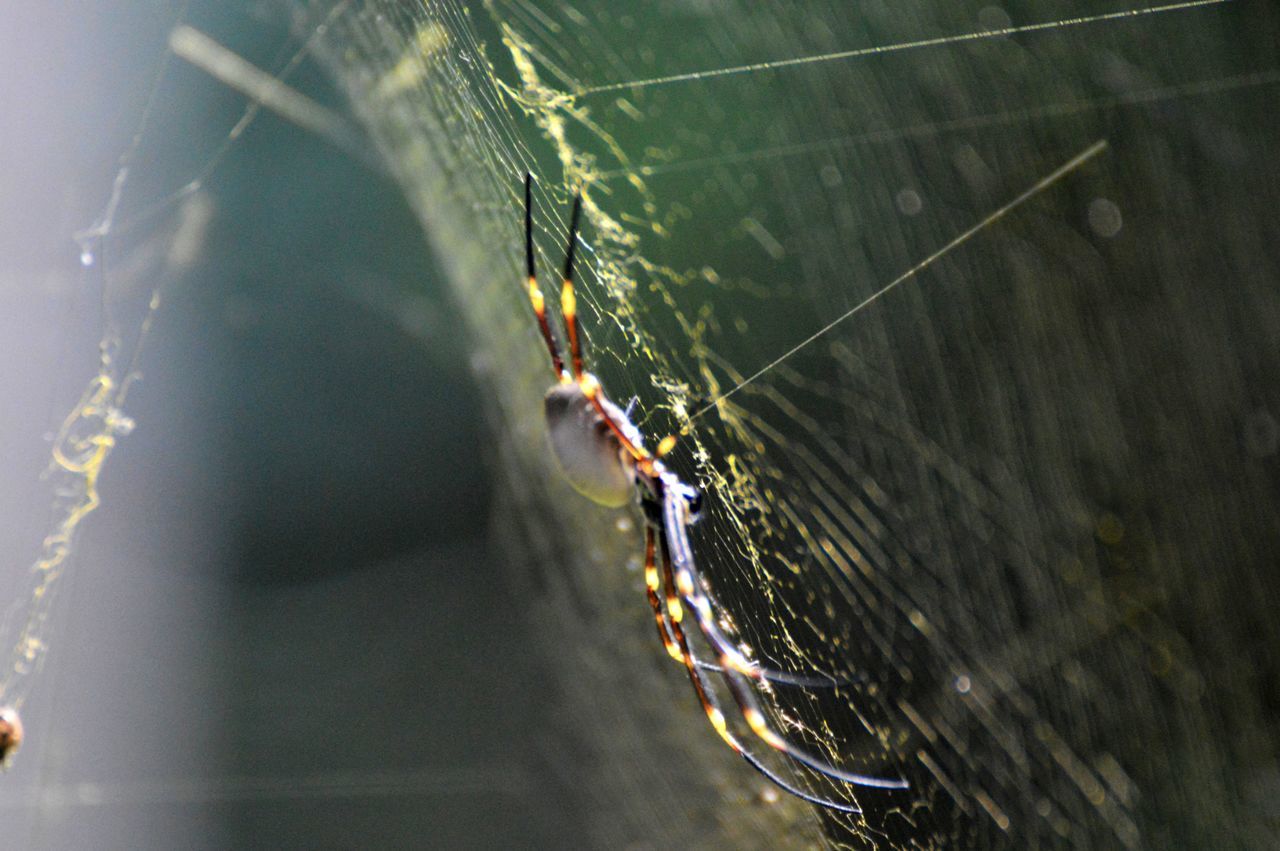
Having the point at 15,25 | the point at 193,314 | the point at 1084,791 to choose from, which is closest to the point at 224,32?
the point at 15,25

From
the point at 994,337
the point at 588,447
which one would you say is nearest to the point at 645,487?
the point at 588,447

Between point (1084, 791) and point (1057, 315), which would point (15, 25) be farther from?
point (1084, 791)

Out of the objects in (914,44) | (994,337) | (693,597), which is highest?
(914,44)

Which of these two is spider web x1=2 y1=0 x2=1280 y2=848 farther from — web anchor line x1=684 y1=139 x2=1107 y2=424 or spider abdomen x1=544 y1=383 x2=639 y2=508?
spider abdomen x1=544 y1=383 x2=639 y2=508

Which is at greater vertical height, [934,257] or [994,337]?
[934,257]

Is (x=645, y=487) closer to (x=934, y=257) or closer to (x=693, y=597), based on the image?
(x=693, y=597)

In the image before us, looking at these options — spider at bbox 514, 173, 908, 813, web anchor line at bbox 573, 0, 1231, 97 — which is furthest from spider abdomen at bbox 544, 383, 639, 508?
web anchor line at bbox 573, 0, 1231, 97

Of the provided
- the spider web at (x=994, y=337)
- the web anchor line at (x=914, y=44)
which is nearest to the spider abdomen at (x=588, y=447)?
the web anchor line at (x=914, y=44)
